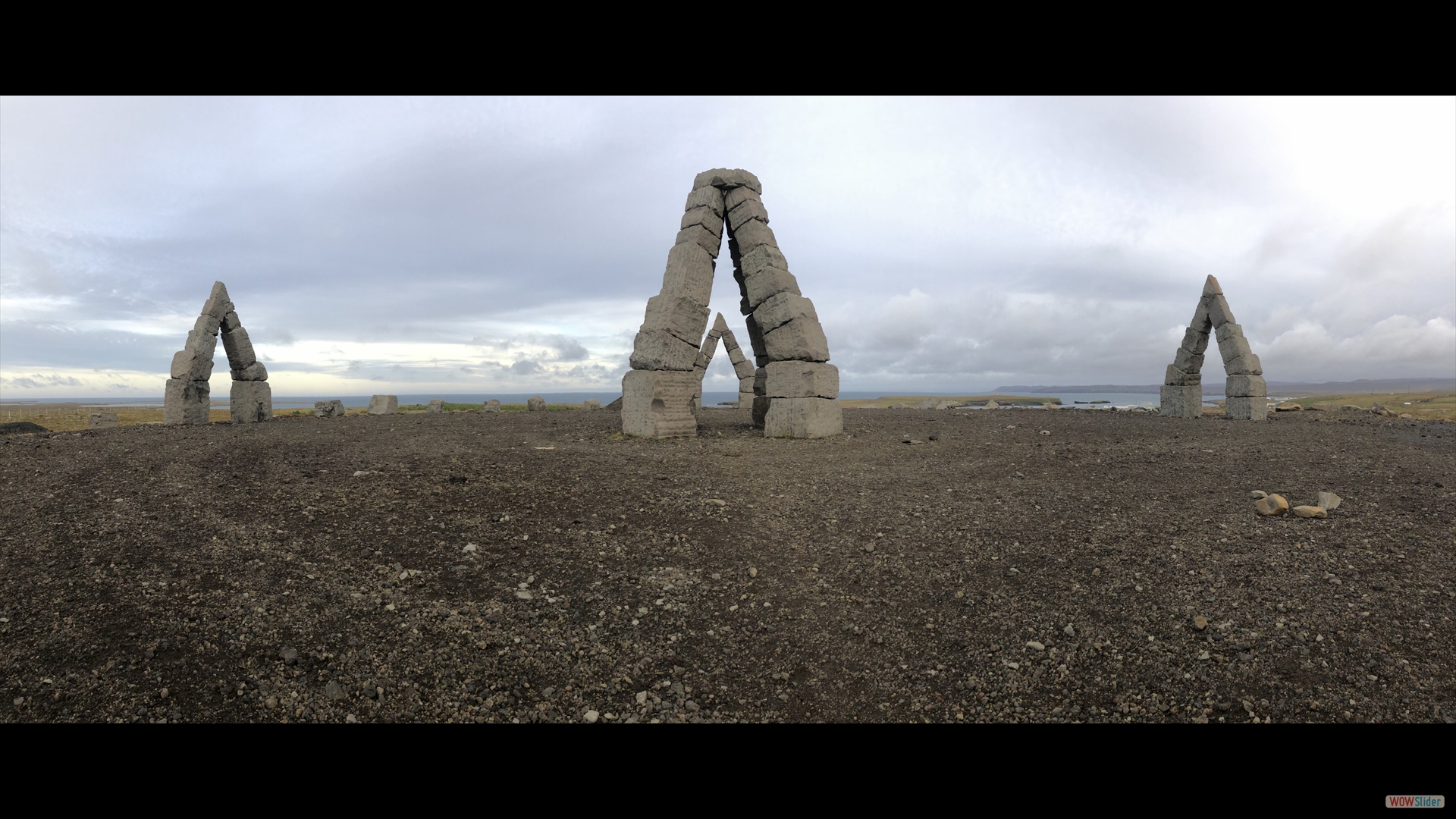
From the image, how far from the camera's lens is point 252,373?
54.2 ft

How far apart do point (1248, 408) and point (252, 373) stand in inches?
1031

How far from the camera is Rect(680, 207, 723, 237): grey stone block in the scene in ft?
41.1

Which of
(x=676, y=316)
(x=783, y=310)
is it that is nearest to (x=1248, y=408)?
(x=783, y=310)

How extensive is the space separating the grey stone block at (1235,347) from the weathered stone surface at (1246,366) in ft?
0.27

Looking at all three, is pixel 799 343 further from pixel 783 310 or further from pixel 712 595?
pixel 712 595

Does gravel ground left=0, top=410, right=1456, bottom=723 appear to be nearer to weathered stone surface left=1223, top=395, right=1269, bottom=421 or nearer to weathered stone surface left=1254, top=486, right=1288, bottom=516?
weathered stone surface left=1254, top=486, right=1288, bottom=516

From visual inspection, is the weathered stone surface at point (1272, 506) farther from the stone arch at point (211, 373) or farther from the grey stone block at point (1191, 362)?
the stone arch at point (211, 373)

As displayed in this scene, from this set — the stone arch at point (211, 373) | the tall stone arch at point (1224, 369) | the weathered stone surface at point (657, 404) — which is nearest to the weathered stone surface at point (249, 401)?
the stone arch at point (211, 373)

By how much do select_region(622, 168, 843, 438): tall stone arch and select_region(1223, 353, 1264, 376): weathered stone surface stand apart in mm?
12674

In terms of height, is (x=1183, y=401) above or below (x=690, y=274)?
below

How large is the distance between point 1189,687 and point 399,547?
5030 millimetres

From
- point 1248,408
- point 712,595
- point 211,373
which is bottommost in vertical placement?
point 712,595
